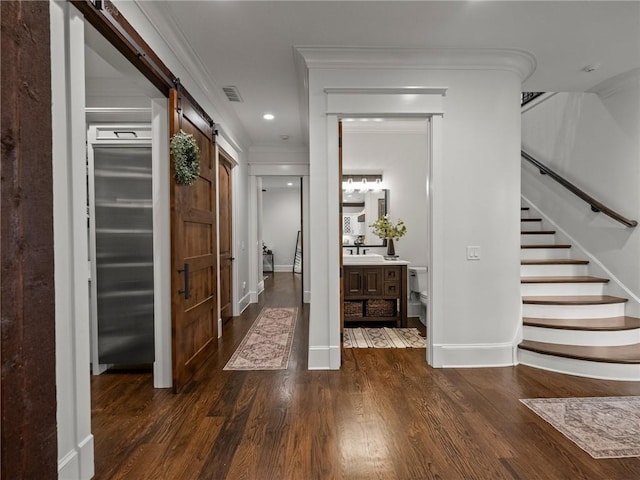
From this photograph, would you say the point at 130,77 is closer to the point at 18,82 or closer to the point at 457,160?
the point at 18,82

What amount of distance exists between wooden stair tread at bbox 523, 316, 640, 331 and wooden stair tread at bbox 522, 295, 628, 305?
0.52ft

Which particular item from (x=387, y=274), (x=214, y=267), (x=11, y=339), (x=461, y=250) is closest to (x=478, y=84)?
(x=461, y=250)

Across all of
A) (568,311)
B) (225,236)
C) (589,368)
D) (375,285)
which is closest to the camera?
(589,368)

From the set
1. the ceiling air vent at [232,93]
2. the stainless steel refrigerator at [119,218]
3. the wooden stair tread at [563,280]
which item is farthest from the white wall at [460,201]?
the stainless steel refrigerator at [119,218]

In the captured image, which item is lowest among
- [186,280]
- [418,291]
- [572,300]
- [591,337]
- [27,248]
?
[591,337]

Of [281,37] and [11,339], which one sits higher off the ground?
[281,37]

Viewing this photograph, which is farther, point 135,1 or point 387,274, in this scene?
point 387,274

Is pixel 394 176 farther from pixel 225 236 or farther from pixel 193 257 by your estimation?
pixel 193 257

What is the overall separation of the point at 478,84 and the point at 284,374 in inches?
122

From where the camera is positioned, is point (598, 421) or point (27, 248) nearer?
point (27, 248)

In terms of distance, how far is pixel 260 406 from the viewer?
2.32 m

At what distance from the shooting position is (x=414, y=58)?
291 cm

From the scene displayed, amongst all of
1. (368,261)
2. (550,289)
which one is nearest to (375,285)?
(368,261)

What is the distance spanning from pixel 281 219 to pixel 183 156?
860cm
